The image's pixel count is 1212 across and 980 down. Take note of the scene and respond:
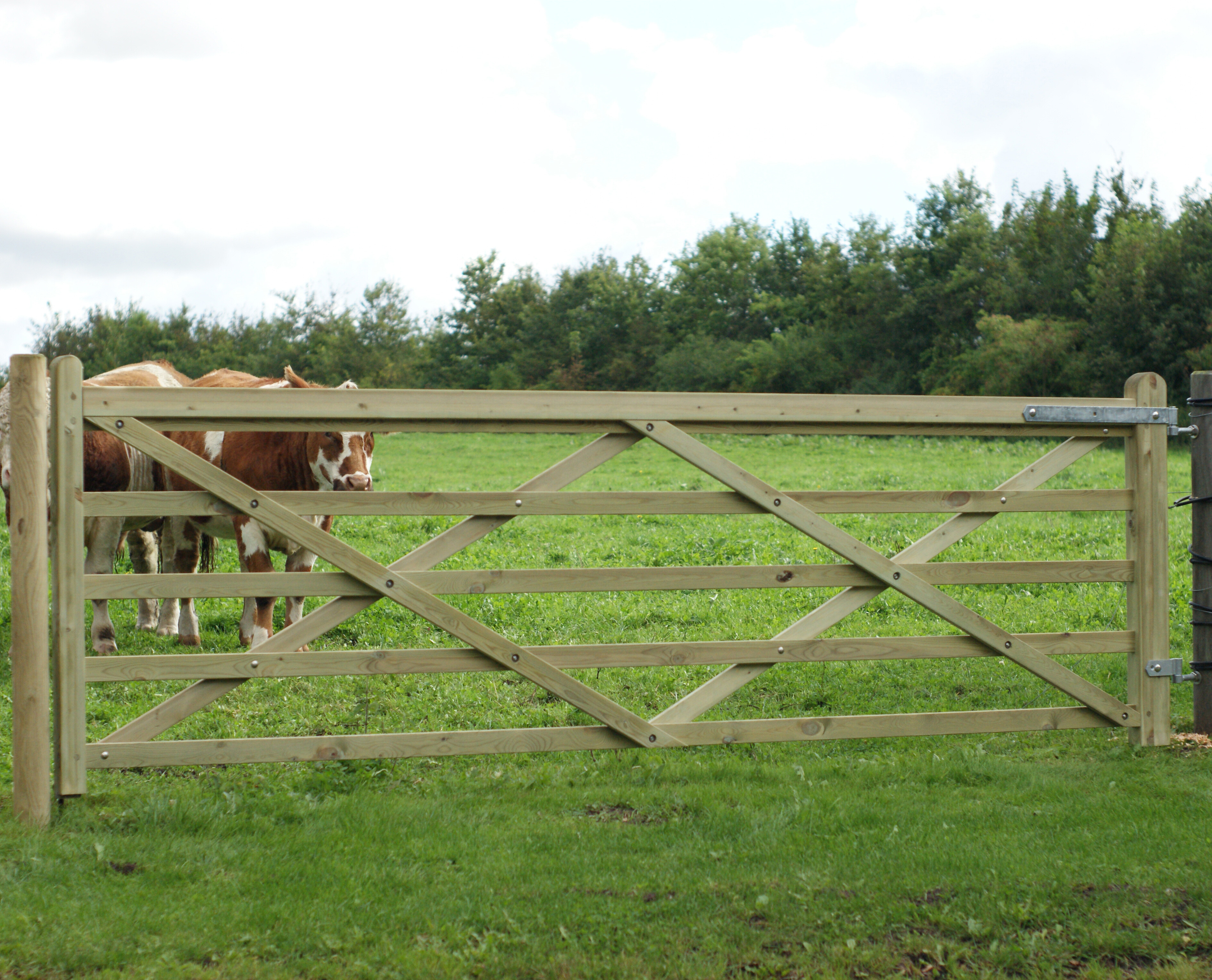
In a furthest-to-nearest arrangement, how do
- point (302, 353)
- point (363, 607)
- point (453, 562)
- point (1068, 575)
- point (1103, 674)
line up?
point (302, 353) → point (453, 562) → point (1103, 674) → point (1068, 575) → point (363, 607)

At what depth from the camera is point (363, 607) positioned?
4836mm

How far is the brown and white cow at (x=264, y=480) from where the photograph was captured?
7762mm

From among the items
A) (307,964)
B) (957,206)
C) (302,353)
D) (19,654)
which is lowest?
(307,964)

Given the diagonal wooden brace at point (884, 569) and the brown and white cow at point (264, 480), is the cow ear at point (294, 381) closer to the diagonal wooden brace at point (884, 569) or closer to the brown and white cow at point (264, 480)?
the brown and white cow at point (264, 480)

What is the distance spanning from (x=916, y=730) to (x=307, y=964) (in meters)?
3.21

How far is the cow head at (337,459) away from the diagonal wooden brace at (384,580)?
9.43 feet

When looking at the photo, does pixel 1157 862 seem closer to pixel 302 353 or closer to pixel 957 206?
pixel 957 206

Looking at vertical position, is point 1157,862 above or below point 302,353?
below

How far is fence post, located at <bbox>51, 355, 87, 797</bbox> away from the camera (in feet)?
14.9

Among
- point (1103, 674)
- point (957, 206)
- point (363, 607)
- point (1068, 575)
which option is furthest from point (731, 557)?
point (957, 206)

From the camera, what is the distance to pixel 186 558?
8492 mm

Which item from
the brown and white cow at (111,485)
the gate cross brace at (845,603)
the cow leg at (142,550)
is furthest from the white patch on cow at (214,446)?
→ the gate cross brace at (845,603)

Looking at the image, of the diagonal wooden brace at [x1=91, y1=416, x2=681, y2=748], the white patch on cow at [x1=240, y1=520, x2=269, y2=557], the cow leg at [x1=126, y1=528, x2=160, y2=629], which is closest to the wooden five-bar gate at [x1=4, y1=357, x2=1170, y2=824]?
the diagonal wooden brace at [x1=91, y1=416, x2=681, y2=748]

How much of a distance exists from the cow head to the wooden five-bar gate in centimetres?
274
